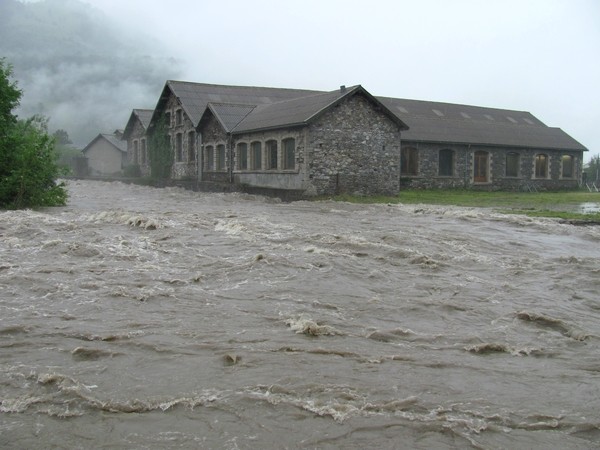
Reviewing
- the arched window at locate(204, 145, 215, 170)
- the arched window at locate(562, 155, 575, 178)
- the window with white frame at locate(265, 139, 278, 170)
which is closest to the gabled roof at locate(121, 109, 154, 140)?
the arched window at locate(204, 145, 215, 170)

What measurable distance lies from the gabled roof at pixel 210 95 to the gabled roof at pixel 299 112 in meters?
5.70

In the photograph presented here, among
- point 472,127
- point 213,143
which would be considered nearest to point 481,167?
point 472,127

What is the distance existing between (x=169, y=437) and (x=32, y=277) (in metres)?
6.09

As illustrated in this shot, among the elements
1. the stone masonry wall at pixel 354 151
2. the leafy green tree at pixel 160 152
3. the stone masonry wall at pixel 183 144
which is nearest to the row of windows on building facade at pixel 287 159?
the stone masonry wall at pixel 183 144

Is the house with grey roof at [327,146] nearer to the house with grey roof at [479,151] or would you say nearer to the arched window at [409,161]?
the arched window at [409,161]

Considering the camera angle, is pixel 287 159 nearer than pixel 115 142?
Yes

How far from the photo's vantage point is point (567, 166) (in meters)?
42.7

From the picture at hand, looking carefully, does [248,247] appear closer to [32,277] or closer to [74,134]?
[32,277]

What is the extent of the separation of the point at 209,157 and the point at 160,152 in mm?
7681

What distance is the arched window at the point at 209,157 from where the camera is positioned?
36.8m

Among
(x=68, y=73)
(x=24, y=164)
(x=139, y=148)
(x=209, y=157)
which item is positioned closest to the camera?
(x=24, y=164)

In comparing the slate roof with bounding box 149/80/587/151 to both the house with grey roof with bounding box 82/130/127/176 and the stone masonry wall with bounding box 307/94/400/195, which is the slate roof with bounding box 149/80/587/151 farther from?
the house with grey roof with bounding box 82/130/127/176

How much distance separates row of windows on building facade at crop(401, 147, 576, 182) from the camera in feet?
120

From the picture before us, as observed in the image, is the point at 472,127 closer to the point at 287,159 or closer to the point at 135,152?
the point at 287,159
